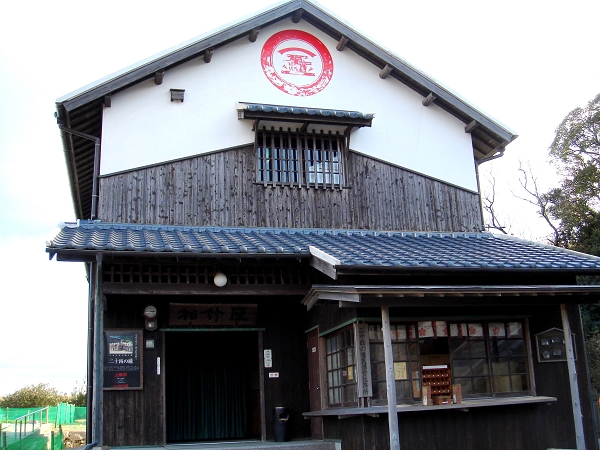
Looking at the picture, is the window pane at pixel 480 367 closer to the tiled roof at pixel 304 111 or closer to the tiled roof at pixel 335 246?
the tiled roof at pixel 335 246

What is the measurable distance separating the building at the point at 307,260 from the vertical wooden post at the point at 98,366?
3 cm

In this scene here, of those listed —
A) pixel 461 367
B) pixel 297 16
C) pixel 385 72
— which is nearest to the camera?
pixel 461 367

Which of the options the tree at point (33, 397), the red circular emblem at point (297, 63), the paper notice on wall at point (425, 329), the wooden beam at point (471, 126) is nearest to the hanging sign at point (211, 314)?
the paper notice on wall at point (425, 329)

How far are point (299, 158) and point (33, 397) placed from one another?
24.4 metres

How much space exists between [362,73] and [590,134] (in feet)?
42.2

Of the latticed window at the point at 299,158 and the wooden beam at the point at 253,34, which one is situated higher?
the wooden beam at the point at 253,34

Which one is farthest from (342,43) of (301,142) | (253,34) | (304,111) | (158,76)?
(158,76)

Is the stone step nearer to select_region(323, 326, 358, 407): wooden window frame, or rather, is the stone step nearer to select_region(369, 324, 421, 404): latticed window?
select_region(323, 326, 358, 407): wooden window frame

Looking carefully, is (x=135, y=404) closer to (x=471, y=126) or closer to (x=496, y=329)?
(x=496, y=329)

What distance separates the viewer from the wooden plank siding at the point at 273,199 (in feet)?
37.0

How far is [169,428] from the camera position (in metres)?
13.3

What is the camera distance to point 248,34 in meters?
12.4

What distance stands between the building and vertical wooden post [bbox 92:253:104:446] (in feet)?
0.10

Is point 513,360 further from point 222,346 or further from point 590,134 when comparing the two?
point 590,134
